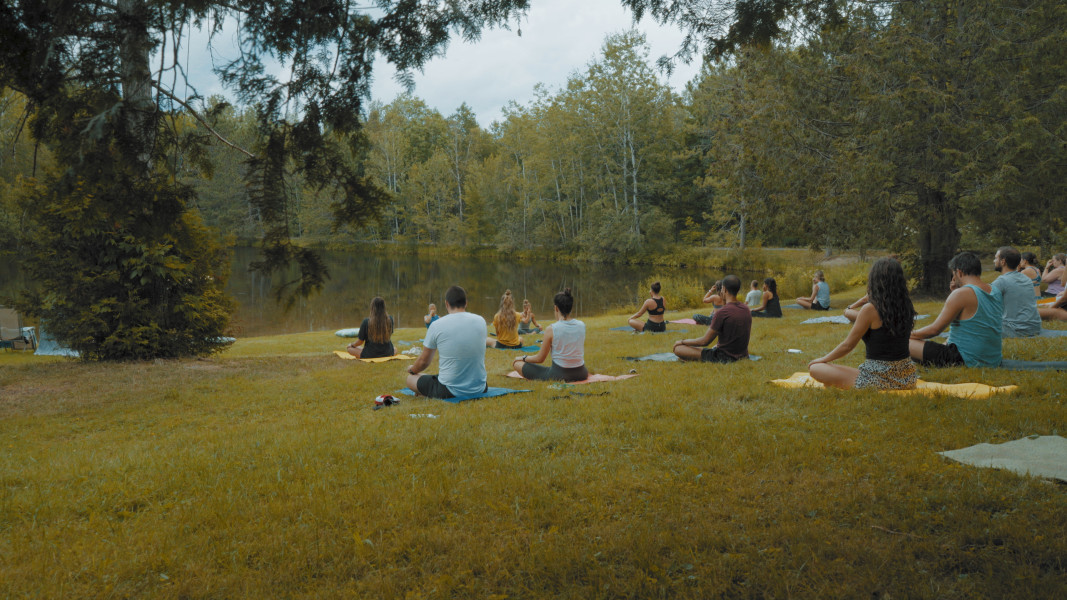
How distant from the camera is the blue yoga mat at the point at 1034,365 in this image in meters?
7.07

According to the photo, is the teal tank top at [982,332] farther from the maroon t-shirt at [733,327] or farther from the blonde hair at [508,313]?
the blonde hair at [508,313]

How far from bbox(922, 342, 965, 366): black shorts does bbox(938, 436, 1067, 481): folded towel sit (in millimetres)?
3193

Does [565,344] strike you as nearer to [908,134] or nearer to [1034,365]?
[1034,365]

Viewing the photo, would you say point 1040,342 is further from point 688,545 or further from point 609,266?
point 609,266

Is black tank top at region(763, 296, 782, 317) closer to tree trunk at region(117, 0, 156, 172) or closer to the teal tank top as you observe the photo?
the teal tank top

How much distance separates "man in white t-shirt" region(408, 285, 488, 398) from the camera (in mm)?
7383

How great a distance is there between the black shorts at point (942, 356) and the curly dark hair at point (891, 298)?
184 cm

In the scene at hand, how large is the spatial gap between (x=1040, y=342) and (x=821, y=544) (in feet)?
25.3

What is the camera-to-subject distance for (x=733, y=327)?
29.9ft

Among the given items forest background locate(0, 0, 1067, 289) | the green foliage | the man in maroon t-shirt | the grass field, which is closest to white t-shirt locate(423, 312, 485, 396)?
the grass field

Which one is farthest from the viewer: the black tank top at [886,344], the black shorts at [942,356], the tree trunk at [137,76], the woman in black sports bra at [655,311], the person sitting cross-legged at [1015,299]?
the woman in black sports bra at [655,311]

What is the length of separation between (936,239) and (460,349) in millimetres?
17625

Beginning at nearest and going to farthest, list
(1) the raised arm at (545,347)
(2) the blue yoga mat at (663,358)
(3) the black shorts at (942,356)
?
(3) the black shorts at (942,356) → (1) the raised arm at (545,347) → (2) the blue yoga mat at (663,358)

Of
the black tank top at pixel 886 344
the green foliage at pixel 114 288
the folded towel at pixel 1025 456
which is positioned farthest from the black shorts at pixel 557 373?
the green foliage at pixel 114 288
